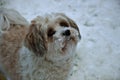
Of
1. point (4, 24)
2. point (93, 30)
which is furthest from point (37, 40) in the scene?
point (93, 30)

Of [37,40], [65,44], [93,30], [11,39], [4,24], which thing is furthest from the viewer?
[93,30]

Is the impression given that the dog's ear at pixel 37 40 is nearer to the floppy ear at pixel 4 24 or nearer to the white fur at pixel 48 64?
the white fur at pixel 48 64

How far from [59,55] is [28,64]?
0.44 metres

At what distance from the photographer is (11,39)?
351cm

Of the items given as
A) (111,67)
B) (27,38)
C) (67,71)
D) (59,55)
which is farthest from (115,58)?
(27,38)

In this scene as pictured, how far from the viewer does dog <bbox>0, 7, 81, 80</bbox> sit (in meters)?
2.96

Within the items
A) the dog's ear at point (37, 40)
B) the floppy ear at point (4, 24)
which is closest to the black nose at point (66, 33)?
the dog's ear at point (37, 40)

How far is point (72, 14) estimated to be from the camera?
486cm

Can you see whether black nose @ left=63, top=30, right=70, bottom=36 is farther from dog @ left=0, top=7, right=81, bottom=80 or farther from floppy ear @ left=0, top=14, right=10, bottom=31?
floppy ear @ left=0, top=14, right=10, bottom=31

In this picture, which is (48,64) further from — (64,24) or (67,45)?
(64,24)

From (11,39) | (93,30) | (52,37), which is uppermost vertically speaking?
(52,37)

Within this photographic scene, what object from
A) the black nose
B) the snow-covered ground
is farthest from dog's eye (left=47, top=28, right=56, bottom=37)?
the snow-covered ground

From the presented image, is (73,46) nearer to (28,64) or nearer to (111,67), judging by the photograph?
(28,64)

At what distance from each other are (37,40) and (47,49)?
0.50 feet
